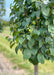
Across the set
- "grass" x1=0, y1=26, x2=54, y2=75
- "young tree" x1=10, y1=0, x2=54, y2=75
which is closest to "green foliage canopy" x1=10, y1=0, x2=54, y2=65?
"young tree" x1=10, y1=0, x2=54, y2=75

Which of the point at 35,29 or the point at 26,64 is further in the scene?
the point at 26,64

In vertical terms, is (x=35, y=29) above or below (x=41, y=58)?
above

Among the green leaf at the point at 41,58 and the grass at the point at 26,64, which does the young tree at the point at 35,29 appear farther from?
the grass at the point at 26,64

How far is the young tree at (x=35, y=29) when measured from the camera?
127cm

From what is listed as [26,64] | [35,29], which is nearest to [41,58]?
[35,29]

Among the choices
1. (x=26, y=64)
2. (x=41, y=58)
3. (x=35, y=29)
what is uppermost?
(x=35, y=29)

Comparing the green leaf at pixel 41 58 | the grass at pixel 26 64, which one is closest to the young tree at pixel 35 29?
the green leaf at pixel 41 58

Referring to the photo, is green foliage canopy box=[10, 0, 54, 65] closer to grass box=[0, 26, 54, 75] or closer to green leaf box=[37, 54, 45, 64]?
green leaf box=[37, 54, 45, 64]

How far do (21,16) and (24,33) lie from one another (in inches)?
8.7

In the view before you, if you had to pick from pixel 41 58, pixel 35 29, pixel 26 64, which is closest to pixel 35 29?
pixel 35 29

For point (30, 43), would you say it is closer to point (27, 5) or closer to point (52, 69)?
point (27, 5)

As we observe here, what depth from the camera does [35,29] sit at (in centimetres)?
132

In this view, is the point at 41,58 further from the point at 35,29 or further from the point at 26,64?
the point at 26,64

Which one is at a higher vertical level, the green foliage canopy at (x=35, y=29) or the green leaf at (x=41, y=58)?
the green foliage canopy at (x=35, y=29)
